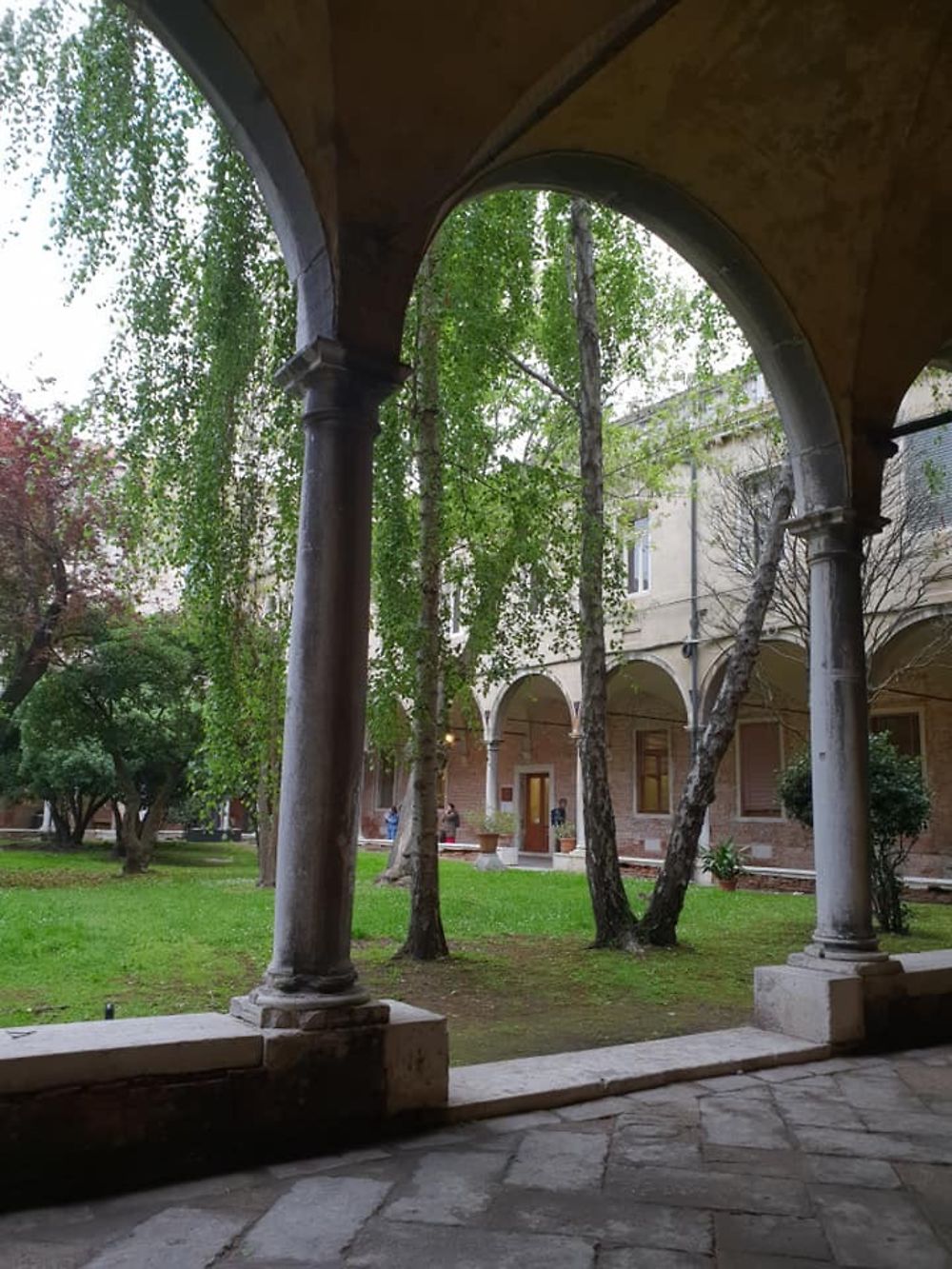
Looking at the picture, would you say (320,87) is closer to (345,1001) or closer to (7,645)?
(345,1001)

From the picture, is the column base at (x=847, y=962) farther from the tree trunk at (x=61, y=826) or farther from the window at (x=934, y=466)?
the tree trunk at (x=61, y=826)

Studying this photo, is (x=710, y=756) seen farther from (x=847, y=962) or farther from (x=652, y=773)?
(x=652, y=773)

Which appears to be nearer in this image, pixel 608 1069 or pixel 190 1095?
pixel 190 1095

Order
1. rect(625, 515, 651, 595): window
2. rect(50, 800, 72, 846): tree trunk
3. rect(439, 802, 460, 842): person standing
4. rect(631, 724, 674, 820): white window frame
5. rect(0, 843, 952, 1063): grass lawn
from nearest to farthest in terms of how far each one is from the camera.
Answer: rect(0, 843, 952, 1063): grass lawn
rect(625, 515, 651, 595): window
rect(631, 724, 674, 820): white window frame
rect(50, 800, 72, 846): tree trunk
rect(439, 802, 460, 842): person standing

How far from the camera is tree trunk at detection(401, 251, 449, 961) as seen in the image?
7527 mm

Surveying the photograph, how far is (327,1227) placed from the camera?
2.75m

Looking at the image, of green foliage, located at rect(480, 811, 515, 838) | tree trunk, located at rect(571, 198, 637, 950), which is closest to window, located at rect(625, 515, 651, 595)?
green foliage, located at rect(480, 811, 515, 838)

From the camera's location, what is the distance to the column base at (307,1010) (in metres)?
3.47

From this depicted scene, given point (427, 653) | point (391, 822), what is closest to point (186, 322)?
point (427, 653)

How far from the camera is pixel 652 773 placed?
2112 cm

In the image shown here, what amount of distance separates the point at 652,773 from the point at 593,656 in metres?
12.6

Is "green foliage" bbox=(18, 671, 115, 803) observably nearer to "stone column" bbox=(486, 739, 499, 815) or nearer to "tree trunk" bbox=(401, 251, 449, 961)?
"stone column" bbox=(486, 739, 499, 815)

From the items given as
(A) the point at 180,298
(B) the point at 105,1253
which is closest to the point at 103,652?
(A) the point at 180,298

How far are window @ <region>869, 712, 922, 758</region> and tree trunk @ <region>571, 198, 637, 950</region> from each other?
8941 mm
